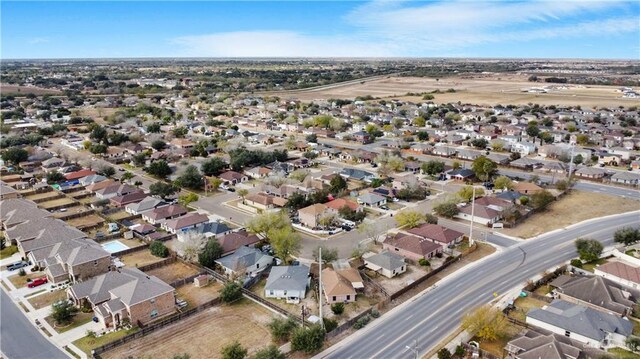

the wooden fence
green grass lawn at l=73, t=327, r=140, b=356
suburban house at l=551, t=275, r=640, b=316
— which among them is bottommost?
green grass lawn at l=73, t=327, r=140, b=356

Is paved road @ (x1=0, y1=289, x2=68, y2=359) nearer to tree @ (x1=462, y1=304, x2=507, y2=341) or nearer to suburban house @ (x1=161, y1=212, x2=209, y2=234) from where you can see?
suburban house @ (x1=161, y1=212, x2=209, y2=234)

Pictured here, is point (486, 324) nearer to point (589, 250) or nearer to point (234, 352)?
point (234, 352)

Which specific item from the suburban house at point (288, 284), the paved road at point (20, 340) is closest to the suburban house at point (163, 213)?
the paved road at point (20, 340)

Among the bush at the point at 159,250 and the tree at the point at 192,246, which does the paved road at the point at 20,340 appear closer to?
the bush at the point at 159,250

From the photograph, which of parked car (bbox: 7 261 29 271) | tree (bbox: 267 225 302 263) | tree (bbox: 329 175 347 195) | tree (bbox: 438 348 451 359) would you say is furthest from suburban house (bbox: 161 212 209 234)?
tree (bbox: 438 348 451 359)

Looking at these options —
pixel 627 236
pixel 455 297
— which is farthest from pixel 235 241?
pixel 627 236
